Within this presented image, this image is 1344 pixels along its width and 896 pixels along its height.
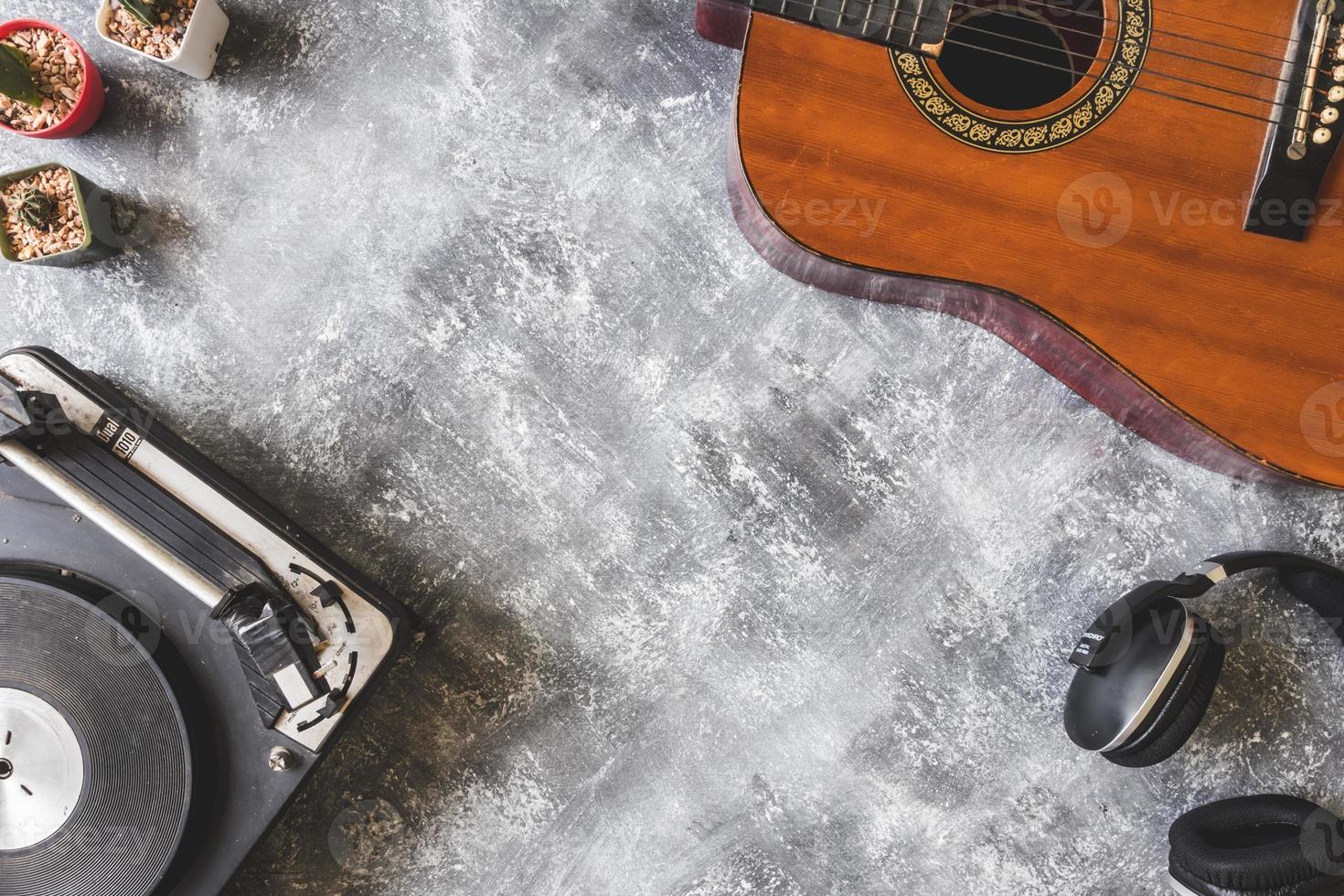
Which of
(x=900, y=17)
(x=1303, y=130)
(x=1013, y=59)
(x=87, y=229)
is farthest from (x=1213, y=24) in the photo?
(x=87, y=229)

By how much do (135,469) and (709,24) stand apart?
5.78ft

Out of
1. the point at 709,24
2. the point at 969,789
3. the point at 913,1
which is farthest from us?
the point at 969,789

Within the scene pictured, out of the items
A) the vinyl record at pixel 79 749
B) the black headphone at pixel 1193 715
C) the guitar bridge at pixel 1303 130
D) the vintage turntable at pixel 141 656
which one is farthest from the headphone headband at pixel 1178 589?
the vinyl record at pixel 79 749

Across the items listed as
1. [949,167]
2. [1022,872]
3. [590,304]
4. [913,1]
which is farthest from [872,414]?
[1022,872]

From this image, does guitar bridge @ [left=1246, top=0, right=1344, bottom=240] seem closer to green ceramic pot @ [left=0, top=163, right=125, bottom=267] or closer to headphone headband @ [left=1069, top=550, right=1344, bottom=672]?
headphone headband @ [left=1069, top=550, right=1344, bottom=672]

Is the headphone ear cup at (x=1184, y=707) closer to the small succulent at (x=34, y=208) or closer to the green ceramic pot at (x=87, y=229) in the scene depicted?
the green ceramic pot at (x=87, y=229)

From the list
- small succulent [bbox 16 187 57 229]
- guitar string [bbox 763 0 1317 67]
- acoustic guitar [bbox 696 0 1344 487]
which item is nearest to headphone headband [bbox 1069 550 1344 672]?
acoustic guitar [bbox 696 0 1344 487]

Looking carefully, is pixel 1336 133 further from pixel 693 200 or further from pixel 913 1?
pixel 693 200

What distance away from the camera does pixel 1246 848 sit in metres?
1.87

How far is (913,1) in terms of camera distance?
65.1 inches

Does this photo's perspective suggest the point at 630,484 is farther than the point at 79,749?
Yes

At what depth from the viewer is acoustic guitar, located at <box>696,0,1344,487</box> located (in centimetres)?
171

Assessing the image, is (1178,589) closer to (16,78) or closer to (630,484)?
(630,484)

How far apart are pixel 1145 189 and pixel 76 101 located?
8.74 ft
